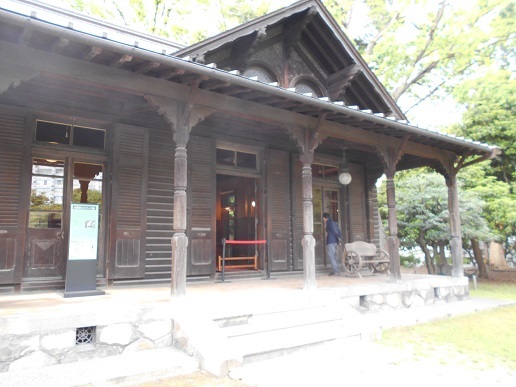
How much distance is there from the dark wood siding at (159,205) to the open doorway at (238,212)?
87.1 inches

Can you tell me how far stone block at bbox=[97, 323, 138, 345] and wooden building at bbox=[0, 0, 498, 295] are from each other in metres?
0.76

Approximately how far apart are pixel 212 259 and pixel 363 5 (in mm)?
17139

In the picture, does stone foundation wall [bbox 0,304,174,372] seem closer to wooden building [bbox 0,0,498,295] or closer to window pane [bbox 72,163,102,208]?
wooden building [bbox 0,0,498,295]

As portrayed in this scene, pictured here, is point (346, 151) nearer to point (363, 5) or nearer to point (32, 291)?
point (32, 291)

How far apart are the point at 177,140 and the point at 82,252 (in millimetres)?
2148

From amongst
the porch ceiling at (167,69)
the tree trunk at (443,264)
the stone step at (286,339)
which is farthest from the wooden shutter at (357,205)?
the stone step at (286,339)

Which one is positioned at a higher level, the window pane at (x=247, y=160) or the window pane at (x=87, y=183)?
the window pane at (x=247, y=160)

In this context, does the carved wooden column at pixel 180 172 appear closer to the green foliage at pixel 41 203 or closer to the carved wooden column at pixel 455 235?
the green foliage at pixel 41 203

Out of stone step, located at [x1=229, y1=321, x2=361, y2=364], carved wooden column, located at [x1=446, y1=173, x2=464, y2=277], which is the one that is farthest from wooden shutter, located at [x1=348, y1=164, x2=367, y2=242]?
stone step, located at [x1=229, y1=321, x2=361, y2=364]

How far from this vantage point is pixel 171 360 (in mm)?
4289

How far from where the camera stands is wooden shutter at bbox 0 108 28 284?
5.85 m

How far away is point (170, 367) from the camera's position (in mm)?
4141

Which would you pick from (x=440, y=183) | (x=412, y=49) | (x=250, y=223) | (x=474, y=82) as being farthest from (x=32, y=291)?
(x=412, y=49)

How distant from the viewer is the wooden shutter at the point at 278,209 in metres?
8.67
